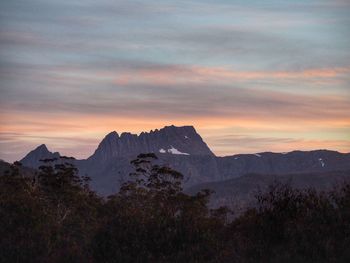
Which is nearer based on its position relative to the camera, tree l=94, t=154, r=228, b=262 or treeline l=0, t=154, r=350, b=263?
treeline l=0, t=154, r=350, b=263

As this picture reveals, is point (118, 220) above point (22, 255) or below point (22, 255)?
above

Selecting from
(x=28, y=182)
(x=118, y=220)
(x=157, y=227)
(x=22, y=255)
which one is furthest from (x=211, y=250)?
(x=28, y=182)

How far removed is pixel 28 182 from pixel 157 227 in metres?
28.2

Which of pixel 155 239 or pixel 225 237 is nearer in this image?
pixel 155 239

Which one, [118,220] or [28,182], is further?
[28,182]

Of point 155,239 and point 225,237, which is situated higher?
point 155,239

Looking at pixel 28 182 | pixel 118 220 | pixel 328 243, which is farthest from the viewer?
pixel 28 182

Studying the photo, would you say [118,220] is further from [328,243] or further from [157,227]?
[328,243]

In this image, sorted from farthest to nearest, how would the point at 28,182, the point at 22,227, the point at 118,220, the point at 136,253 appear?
1. the point at 28,182
2. the point at 22,227
3. the point at 118,220
4. the point at 136,253

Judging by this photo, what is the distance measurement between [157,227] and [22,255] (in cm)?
588

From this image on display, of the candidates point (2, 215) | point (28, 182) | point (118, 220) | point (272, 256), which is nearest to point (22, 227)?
point (2, 215)

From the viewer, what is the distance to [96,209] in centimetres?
5519

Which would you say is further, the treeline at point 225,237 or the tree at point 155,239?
the tree at point 155,239

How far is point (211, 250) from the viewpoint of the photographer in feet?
72.2
